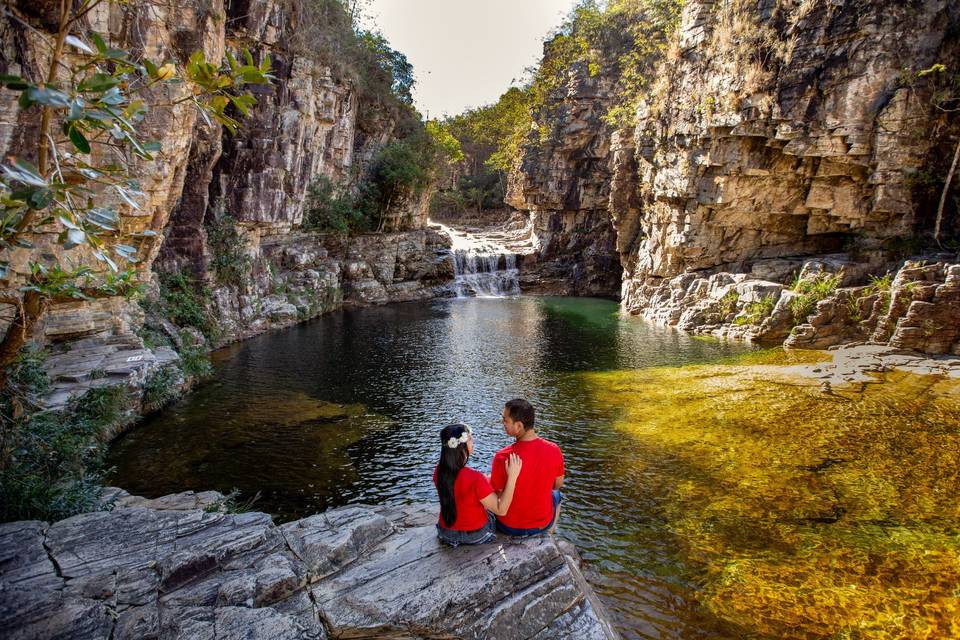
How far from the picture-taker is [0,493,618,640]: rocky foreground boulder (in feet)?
13.9

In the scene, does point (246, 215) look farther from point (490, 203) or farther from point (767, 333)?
point (490, 203)

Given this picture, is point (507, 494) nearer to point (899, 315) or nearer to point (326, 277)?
point (899, 315)

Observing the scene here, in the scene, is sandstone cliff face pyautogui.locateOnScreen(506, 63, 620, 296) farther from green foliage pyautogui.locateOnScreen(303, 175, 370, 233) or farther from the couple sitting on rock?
the couple sitting on rock

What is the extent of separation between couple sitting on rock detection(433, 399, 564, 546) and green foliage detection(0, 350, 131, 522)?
492 centimetres

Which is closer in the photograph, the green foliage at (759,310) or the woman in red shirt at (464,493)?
the woman in red shirt at (464,493)

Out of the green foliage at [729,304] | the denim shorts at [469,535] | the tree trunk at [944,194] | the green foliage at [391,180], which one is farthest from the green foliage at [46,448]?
the tree trunk at [944,194]

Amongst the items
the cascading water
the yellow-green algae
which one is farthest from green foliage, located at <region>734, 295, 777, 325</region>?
the cascading water

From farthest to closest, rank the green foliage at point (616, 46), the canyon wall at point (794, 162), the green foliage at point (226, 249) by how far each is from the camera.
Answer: the green foliage at point (616, 46)
the green foliage at point (226, 249)
the canyon wall at point (794, 162)

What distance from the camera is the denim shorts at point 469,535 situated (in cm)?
514

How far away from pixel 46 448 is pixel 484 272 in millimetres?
35551

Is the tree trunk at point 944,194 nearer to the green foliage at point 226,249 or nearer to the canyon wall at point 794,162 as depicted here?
the canyon wall at point 794,162

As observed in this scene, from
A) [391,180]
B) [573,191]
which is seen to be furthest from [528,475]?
[573,191]

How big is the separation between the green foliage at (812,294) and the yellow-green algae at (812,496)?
17.5ft

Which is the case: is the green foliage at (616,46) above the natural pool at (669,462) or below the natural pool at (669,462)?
above
